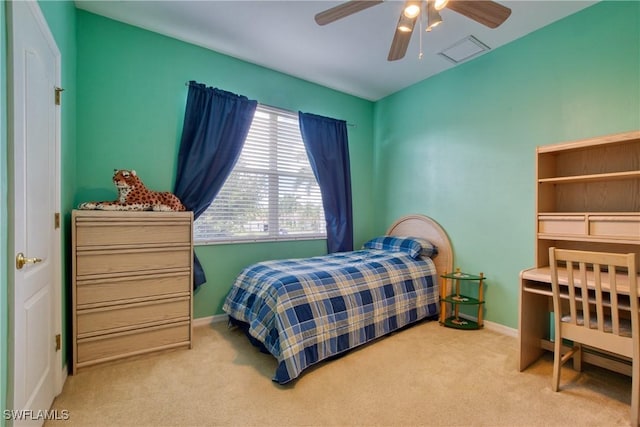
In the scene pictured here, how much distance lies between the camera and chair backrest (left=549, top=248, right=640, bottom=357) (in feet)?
5.41

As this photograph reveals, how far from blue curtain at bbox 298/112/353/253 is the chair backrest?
2.36 meters

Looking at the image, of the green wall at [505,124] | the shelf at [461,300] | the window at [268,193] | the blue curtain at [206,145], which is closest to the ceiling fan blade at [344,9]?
the blue curtain at [206,145]

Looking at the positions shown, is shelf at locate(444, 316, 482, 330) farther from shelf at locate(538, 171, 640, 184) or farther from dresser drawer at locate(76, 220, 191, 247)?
dresser drawer at locate(76, 220, 191, 247)

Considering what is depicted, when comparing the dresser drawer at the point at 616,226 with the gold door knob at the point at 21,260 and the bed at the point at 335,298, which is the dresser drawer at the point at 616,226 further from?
the gold door knob at the point at 21,260

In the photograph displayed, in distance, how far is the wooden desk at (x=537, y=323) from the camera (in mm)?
2101

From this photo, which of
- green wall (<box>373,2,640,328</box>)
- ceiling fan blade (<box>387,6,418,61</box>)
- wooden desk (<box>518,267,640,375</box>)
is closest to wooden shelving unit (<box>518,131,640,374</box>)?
wooden desk (<box>518,267,640,375</box>)

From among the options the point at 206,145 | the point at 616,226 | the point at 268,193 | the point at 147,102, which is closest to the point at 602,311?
the point at 616,226

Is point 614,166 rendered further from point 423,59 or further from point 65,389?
point 65,389

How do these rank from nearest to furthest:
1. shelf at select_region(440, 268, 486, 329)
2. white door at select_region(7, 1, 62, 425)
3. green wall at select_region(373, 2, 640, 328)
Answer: white door at select_region(7, 1, 62, 425) → green wall at select_region(373, 2, 640, 328) → shelf at select_region(440, 268, 486, 329)

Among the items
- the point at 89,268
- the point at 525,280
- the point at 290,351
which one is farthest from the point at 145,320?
the point at 525,280

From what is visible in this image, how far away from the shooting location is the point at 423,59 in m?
3.24

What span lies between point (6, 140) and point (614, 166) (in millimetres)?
3608

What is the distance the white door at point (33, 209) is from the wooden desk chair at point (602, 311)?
2.80 metres

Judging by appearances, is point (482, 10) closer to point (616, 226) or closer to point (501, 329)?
point (616, 226)
